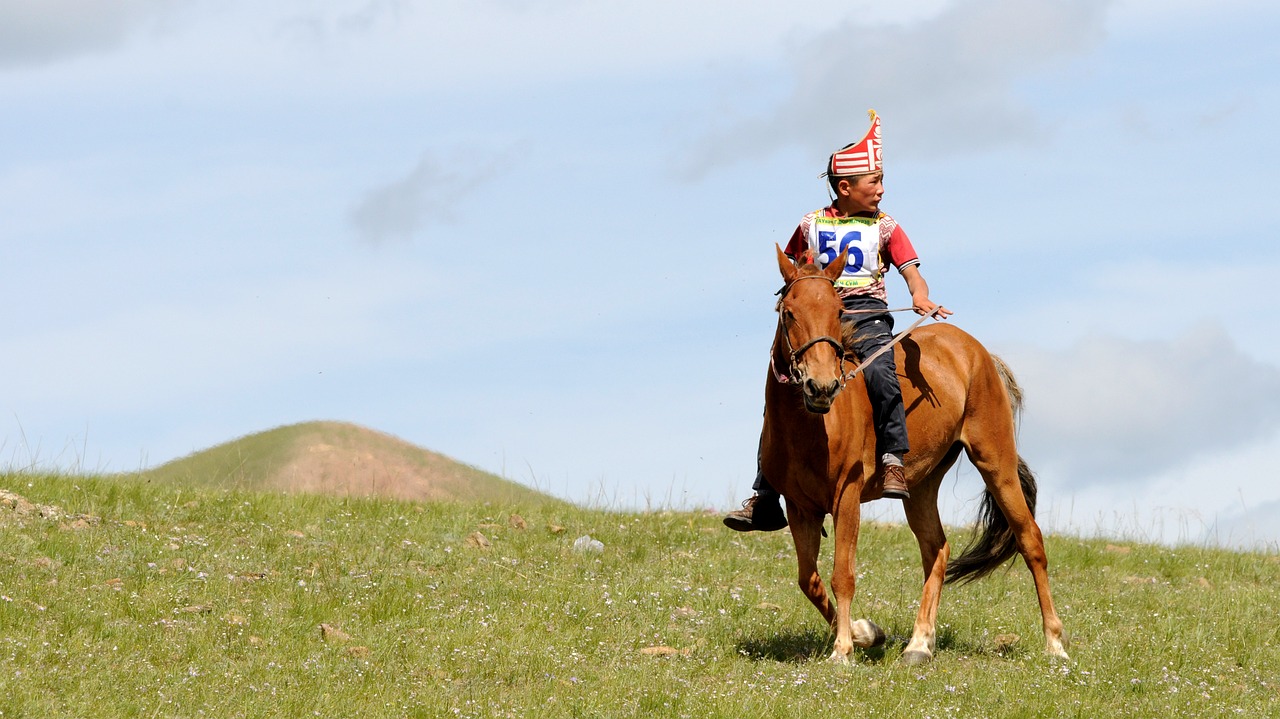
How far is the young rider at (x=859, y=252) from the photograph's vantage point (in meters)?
9.86

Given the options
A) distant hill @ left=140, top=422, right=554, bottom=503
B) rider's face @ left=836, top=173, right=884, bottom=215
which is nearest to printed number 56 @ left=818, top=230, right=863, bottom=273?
rider's face @ left=836, top=173, right=884, bottom=215

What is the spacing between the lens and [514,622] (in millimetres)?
10023

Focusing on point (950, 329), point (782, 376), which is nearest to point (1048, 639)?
point (950, 329)

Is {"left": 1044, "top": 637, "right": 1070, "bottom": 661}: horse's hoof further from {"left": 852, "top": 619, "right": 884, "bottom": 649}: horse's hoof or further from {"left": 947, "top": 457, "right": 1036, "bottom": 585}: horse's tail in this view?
{"left": 852, "top": 619, "right": 884, "bottom": 649}: horse's hoof

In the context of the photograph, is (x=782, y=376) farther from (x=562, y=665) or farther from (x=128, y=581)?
(x=128, y=581)

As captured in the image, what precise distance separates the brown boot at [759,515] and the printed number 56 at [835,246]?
5.97 ft

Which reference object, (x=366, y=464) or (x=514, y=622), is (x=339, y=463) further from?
(x=514, y=622)

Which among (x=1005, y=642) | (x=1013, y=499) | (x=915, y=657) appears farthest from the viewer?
(x=1013, y=499)

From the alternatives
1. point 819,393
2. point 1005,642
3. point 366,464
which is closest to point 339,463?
point 366,464

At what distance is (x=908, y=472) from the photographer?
9992 mm

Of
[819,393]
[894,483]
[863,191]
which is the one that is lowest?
[894,483]

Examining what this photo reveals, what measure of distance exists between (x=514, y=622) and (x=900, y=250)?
4087 millimetres

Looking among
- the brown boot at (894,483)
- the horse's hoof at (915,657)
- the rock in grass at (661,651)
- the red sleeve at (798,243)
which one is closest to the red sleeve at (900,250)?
the red sleeve at (798,243)

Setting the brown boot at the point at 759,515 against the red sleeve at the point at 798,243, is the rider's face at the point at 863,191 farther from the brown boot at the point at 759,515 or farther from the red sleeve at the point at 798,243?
the brown boot at the point at 759,515
